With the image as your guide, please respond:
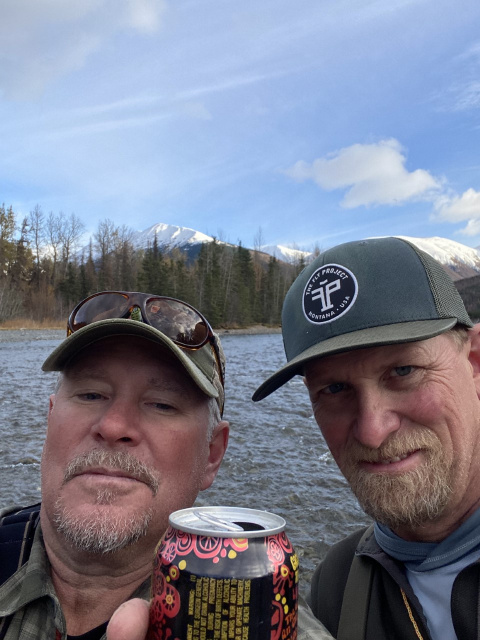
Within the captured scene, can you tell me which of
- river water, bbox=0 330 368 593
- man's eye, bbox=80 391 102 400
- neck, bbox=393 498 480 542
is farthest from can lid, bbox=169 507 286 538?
river water, bbox=0 330 368 593

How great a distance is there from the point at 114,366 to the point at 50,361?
259 mm

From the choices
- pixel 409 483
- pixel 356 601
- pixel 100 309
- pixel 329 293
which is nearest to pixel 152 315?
pixel 100 309

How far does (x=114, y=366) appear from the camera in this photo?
1977mm

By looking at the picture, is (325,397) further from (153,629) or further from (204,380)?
(153,629)

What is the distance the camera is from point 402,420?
1657mm

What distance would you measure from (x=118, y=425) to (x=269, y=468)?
209 inches

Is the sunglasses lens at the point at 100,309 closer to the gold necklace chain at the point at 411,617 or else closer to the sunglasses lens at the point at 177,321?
the sunglasses lens at the point at 177,321

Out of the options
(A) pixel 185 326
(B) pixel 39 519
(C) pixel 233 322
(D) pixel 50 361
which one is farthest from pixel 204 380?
(C) pixel 233 322

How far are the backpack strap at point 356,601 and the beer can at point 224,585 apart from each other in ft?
2.45

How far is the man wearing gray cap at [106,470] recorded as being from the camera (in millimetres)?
1757

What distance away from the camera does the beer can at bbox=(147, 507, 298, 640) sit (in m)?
1.03

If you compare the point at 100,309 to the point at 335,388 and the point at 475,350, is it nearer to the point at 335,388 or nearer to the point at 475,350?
the point at 335,388

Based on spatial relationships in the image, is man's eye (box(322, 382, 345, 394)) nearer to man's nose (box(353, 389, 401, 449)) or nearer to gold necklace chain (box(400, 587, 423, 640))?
man's nose (box(353, 389, 401, 449))

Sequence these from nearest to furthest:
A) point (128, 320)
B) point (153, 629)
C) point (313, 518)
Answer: point (153, 629) < point (128, 320) < point (313, 518)
